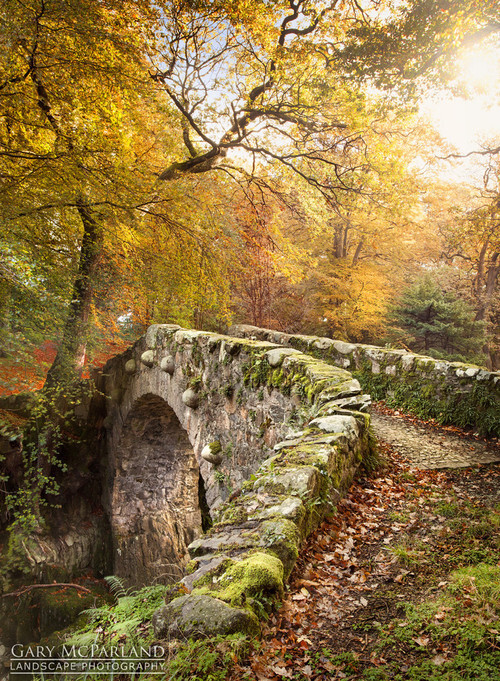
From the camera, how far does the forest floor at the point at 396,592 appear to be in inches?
58.6

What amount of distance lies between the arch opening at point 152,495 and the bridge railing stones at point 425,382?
453 centimetres

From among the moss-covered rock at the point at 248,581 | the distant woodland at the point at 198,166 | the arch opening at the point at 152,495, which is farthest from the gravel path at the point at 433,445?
the arch opening at the point at 152,495

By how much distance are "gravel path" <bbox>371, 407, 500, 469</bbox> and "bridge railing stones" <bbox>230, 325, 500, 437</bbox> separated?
0.96 feet

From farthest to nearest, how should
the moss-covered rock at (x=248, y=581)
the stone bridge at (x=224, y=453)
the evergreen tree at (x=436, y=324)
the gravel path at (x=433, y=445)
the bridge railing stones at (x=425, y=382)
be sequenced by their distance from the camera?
the evergreen tree at (x=436, y=324), the bridge railing stones at (x=425, y=382), the gravel path at (x=433, y=445), the stone bridge at (x=224, y=453), the moss-covered rock at (x=248, y=581)

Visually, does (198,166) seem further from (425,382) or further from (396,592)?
(396,592)

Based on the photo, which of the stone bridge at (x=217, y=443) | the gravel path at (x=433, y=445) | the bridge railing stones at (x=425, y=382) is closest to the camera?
the stone bridge at (x=217, y=443)

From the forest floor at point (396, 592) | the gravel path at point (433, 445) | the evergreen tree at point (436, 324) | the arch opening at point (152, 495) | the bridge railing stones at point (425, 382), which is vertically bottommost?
the arch opening at point (152, 495)

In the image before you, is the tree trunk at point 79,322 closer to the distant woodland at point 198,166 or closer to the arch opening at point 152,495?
the distant woodland at point 198,166

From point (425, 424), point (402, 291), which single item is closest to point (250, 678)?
point (425, 424)

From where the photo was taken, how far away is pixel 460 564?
7.31 feet

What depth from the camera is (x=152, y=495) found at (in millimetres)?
10406

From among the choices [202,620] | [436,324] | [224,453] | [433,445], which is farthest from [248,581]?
[436,324]

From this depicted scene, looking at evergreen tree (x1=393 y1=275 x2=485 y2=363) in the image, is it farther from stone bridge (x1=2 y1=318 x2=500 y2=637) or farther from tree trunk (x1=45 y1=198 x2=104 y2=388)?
tree trunk (x1=45 y1=198 x2=104 y2=388)

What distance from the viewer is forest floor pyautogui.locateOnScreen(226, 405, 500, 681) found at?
1489mm
